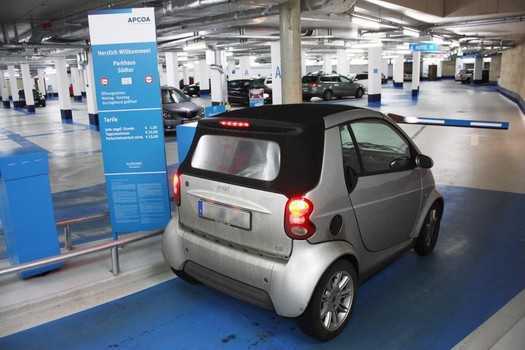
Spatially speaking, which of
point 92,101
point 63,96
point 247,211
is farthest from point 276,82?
point 247,211

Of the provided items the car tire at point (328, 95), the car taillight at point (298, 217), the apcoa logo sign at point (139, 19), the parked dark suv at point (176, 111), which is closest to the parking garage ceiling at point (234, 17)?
the parked dark suv at point (176, 111)

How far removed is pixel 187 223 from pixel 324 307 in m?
Answer: 1.16

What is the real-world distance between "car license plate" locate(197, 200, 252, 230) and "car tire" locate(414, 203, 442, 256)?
1.98 metres

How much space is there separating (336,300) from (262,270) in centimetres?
58

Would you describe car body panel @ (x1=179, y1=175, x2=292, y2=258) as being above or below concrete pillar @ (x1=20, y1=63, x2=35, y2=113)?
below

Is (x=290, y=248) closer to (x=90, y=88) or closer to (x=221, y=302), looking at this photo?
(x=221, y=302)

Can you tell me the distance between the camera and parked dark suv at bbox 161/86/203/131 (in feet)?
44.8

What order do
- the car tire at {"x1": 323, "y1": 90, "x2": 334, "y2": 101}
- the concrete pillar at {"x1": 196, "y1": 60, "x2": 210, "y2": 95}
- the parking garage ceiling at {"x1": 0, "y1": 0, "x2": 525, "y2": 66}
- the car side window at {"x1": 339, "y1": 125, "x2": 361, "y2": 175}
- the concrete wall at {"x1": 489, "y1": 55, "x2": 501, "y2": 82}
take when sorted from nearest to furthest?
the car side window at {"x1": 339, "y1": 125, "x2": 361, "y2": 175}, the parking garage ceiling at {"x1": 0, "y1": 0, "x2": 525, "y2": 66}, the car tire at {"x1": 323, "y1": 90, "x2": 334, "y2": 101}, the concrete pillar at {"x1": 196, "y1": 60, "x2": 210, "y2": 95}, the concrete wall at {"x1": 489, "y1": 55, "x2": 501, "y2": 82}

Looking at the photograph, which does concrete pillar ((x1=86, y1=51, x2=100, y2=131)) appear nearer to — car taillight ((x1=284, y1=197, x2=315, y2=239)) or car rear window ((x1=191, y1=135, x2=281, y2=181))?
car rear window ((x1=191, y1=135, x2=281, y2=181))

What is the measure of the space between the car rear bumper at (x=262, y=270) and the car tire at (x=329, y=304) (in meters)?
0.09

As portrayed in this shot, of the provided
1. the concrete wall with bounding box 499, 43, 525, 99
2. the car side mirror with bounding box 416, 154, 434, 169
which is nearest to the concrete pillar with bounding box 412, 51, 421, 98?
the concrete wall with bounding box 499, 43, 525, 99

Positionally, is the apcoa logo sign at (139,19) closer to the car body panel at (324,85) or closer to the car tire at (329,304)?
the car tire at (329,304)

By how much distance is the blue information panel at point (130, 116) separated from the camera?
4.03 metres

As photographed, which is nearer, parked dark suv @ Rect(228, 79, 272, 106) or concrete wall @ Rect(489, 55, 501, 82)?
parked dark suv @ Rect(228, 79, 272, 106)
